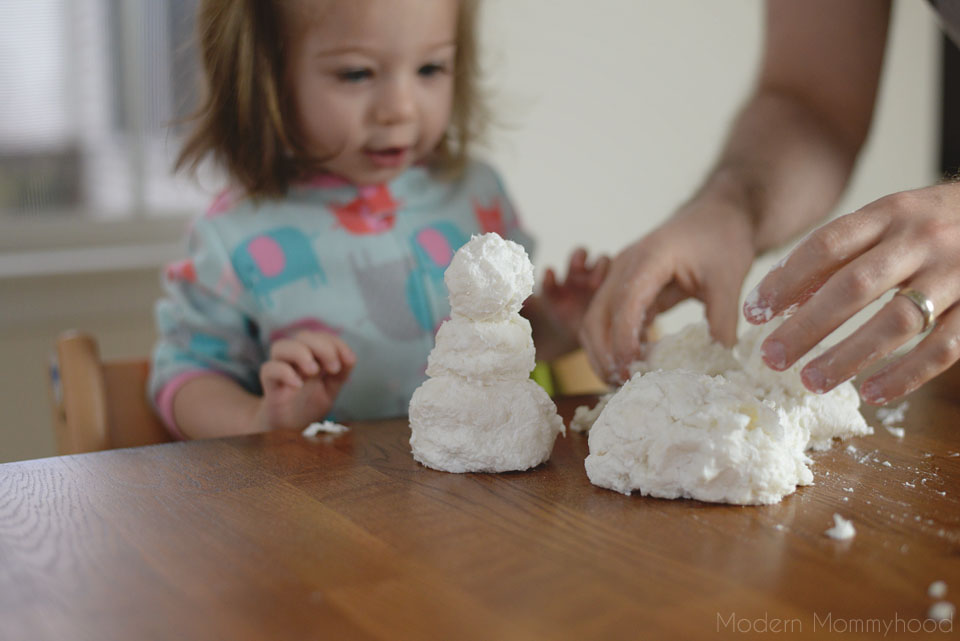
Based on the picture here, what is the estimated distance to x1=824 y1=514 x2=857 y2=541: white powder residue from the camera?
0.58 metres

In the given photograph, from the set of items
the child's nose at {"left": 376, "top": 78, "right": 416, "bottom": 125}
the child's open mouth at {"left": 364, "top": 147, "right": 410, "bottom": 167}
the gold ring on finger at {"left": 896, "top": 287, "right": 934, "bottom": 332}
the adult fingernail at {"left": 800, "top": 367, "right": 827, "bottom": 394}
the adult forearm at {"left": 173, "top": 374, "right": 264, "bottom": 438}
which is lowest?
the adult forearm at {"left": 173, "top": 374, "right": 264, "bottom": 438}

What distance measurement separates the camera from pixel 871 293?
69 cm

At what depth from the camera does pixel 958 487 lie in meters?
0.68

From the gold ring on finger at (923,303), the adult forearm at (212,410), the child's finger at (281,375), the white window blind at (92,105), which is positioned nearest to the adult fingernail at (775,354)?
the gold ring on finger at (923,303)

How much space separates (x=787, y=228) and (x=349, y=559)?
0.84m

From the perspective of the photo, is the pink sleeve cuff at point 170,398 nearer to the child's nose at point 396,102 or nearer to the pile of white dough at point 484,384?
the child's nose at point 396,102

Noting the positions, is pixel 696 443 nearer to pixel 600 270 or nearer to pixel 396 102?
pixel 600 270

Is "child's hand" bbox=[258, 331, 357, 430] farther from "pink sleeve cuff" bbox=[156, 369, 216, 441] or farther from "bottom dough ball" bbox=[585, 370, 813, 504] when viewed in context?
"bottom dough ball" bbox=[585, 370, 813, 504]

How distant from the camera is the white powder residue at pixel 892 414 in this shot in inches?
34.8

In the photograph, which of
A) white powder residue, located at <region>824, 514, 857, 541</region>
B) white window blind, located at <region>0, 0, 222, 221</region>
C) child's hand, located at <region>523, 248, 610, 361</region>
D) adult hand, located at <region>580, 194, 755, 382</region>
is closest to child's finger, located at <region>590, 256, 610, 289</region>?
child's hand, located at <region>523, 248, 610, 361</region>

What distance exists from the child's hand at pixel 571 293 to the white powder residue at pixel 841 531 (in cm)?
66

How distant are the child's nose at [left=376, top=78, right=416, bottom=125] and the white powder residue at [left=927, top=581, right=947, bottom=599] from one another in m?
0.90

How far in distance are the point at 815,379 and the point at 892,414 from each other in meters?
0.26

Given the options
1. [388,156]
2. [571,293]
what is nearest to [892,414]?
[571,293]
